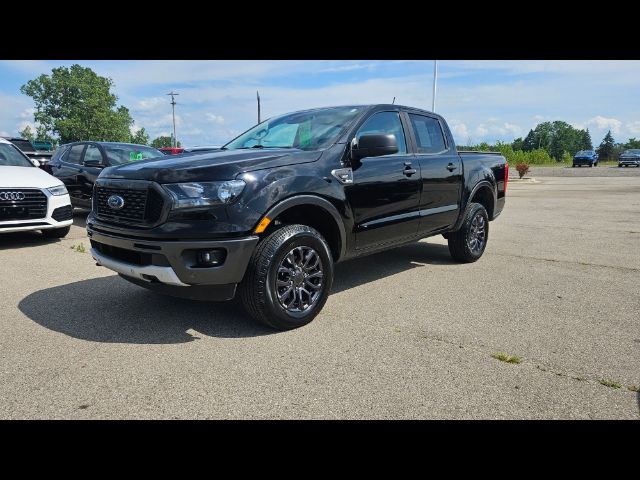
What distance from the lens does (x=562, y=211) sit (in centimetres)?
1209

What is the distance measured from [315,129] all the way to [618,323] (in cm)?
307

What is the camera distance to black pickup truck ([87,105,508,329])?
3.38 metres

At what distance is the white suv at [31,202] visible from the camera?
6.61m

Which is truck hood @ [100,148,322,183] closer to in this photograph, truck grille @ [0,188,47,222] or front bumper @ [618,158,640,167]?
truck grille @ [0,188,47,222]

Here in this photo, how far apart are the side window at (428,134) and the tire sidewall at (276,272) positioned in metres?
1.97

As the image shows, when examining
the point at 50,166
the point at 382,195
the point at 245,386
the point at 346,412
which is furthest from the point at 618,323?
the point at 50,166

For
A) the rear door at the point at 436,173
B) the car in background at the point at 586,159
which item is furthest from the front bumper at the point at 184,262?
the car in background at the point at 586,159

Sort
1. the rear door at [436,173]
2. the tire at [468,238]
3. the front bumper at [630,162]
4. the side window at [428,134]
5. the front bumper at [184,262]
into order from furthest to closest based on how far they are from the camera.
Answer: the front bumper at [630,162] < the tire at [468,238] < the side window at [428,134] < the rear door at [436,173] < the front bumper at [184,262]

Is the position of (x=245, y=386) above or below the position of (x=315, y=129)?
below

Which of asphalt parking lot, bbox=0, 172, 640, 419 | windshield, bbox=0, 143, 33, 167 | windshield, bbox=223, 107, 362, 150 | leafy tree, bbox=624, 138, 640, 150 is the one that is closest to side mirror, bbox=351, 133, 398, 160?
windshield, bbox=223, 107, 362, 150

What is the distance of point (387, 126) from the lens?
191 inches

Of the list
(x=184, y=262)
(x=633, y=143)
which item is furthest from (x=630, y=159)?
(x=633, y=143)

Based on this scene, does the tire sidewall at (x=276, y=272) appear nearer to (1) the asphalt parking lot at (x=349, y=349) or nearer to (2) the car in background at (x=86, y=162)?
(1) the asphalt parking lot at (x=349, y=349)

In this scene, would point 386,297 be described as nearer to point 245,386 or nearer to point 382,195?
point 382,195
